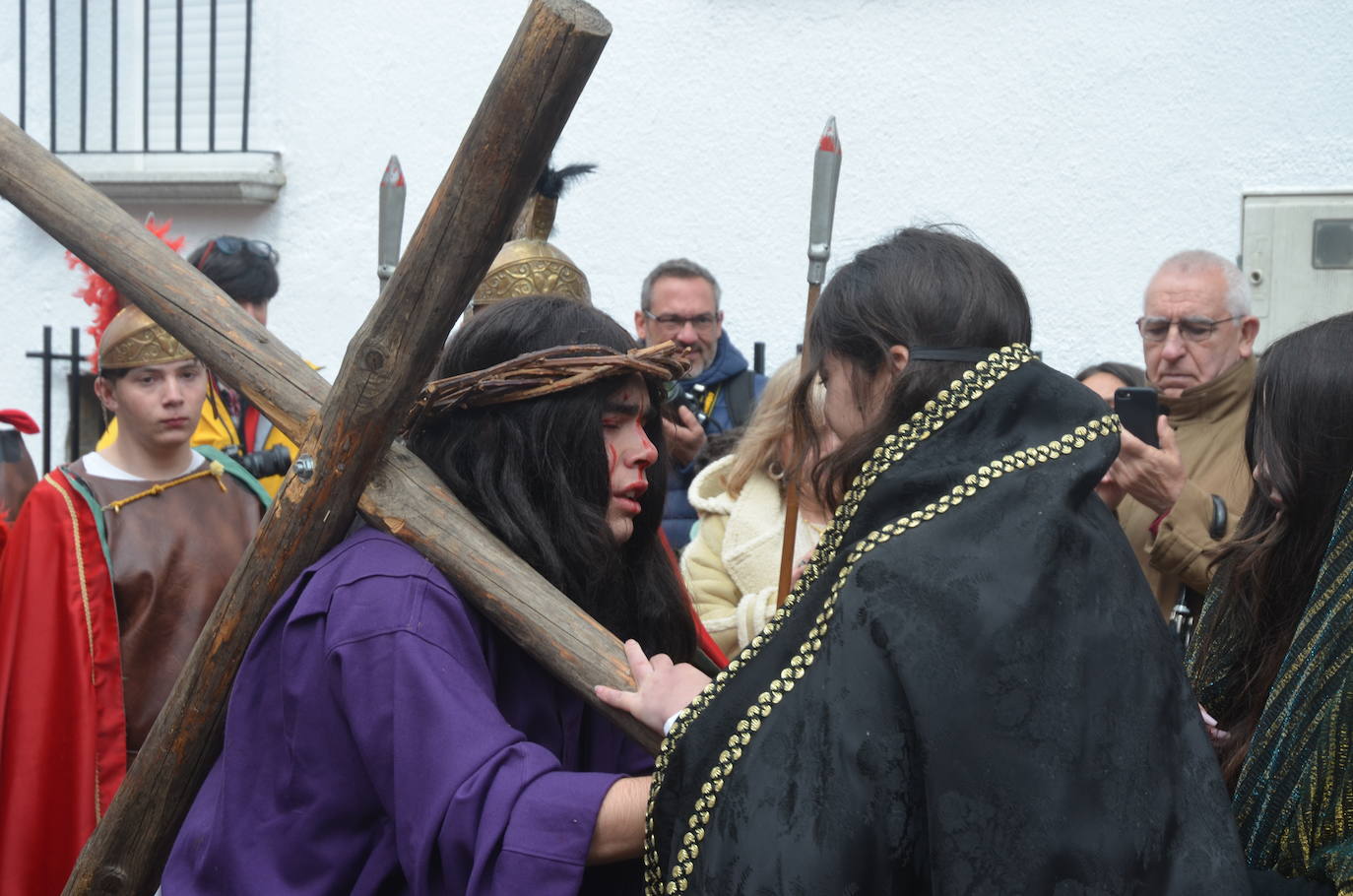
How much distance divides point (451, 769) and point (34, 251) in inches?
267

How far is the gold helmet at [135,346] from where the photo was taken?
12.8 feet

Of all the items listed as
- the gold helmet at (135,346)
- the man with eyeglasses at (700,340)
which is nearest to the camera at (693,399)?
the man with eyeglasses at (700,340)

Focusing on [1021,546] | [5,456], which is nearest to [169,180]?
[5,456]

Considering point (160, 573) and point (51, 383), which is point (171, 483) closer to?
point (160, 573)

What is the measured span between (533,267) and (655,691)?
2.04 meters

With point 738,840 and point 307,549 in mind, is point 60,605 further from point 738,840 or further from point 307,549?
point 738,840

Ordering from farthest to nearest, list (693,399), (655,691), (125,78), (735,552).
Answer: (125,78), (693,399), (735,552), (655,691)

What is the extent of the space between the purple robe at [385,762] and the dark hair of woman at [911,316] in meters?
0.59

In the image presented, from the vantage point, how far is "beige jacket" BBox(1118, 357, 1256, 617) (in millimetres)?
3344

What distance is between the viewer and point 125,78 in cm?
774

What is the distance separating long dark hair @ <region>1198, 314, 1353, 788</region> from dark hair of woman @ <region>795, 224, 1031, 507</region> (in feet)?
1.66

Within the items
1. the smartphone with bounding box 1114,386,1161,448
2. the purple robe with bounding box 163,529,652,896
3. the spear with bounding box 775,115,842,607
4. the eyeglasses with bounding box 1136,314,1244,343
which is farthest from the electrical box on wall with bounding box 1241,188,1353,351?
the purple robe with bounding box 163,529,652,896

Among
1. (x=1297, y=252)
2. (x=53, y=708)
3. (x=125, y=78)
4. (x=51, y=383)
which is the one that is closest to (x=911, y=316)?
(x=53, y=708)

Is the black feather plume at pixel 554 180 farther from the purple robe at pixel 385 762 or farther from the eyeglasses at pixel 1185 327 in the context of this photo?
the purple robe at pixel 385 762
